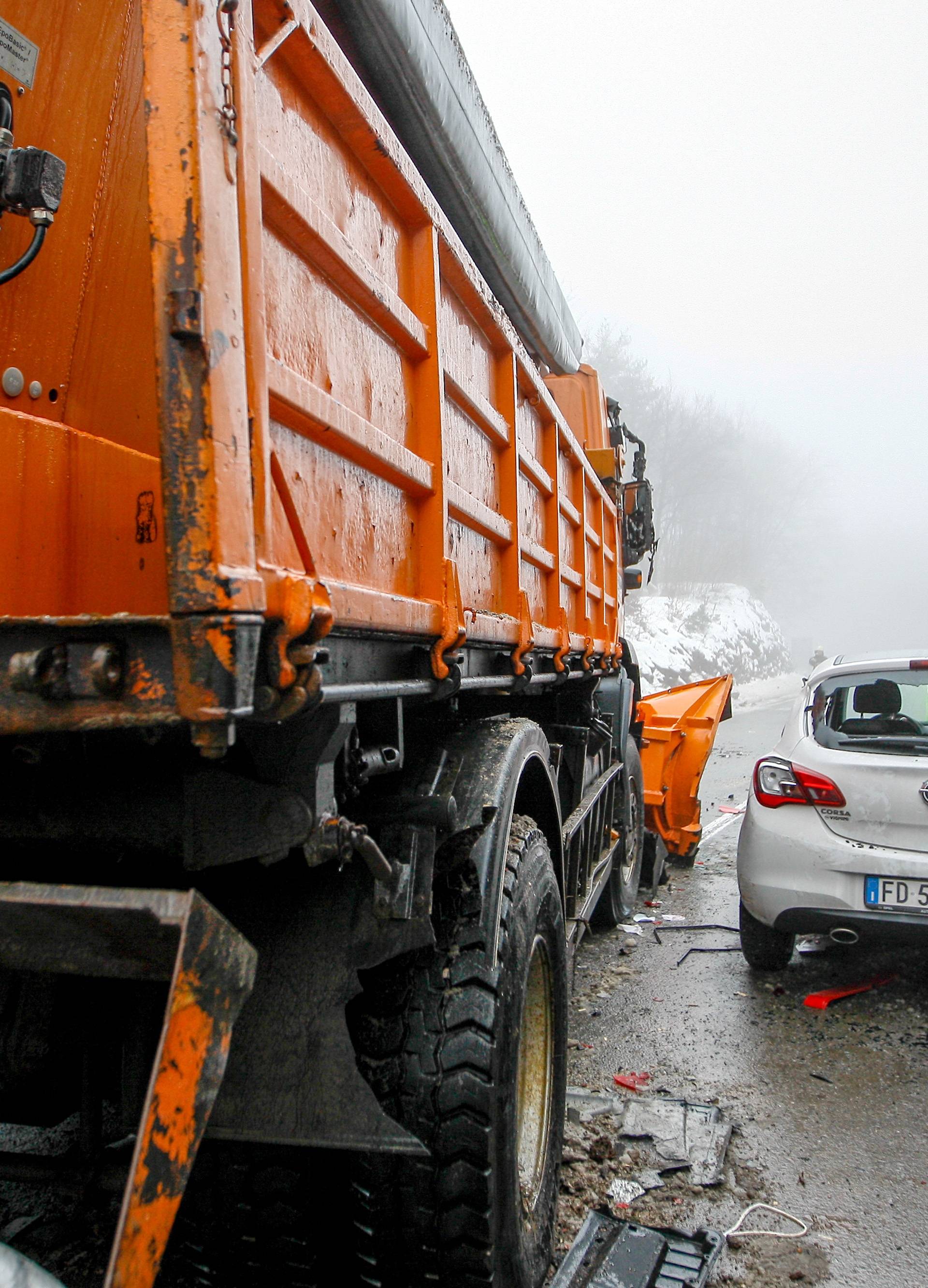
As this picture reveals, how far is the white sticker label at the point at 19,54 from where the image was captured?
1.57m

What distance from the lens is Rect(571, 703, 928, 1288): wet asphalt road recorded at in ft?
8.79

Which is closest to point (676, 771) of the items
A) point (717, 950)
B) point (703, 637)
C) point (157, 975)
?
point (717, 950)

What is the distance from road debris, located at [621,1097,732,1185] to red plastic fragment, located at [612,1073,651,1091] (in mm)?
114

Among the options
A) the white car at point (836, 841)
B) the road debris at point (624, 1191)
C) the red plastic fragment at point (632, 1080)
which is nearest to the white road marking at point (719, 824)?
the white car at point (836, 841)

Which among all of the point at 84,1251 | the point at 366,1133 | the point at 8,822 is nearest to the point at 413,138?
the point at 8,822

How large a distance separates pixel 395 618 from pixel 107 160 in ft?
3.03

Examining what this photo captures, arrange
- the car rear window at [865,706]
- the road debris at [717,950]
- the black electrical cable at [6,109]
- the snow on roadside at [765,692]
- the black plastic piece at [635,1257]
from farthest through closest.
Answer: the snow on roadside at [765,692] → the road debris at [717,950] → the car rear window at [865,706] → the black plastic piece at [635,1257] → the black electrical cable at [6,109]

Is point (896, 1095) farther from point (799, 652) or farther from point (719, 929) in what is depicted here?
point (799, 652)

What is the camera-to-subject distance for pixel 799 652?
58.2 m

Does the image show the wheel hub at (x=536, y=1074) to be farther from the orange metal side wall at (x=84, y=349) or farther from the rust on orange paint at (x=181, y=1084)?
the orange metal side wall at (x=84, y=349)

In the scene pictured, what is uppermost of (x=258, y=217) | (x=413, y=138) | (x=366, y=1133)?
(x=413, y=138)

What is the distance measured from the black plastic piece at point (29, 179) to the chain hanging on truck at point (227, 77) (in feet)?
1.06

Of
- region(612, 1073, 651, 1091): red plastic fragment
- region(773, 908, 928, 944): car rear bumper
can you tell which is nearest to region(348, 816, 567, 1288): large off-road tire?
region(612, 1073, 651, 1091): red plastic fragment

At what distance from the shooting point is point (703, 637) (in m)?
36.6
